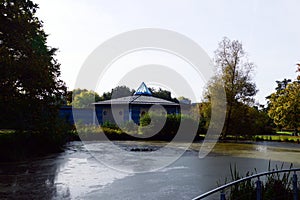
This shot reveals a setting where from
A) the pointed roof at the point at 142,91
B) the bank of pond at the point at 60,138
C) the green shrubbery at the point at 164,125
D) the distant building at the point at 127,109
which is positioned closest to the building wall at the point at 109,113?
the distant building at the point at 127,109

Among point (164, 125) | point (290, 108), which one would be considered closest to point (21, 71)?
point (164, 125)

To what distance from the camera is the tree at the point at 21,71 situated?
1127 cm

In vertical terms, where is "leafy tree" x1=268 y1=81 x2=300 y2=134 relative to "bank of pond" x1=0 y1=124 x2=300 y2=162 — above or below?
above

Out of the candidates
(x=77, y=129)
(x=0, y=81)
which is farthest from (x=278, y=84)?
(x=0, y=81)

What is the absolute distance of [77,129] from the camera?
25.7 metres

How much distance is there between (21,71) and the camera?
11.3 metres

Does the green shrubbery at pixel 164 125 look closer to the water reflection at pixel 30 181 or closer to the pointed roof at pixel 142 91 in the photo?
the pointed roof at pixel 142 91

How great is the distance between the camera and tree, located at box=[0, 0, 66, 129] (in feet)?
37.0

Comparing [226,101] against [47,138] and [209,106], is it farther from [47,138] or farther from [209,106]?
[47,138]

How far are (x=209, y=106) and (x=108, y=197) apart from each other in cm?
2082

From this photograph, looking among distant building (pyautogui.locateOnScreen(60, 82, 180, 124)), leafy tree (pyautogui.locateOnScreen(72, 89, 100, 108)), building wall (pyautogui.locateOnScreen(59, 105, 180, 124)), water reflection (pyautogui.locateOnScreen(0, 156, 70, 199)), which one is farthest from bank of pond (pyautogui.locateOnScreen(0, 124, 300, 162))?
leafy tree (pyautogui.locateOnScreen(72, 89, 100, 108))

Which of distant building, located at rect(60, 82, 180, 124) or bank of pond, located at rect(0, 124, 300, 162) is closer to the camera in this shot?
bank of pond, located at rect(0, 124, 300, 162)

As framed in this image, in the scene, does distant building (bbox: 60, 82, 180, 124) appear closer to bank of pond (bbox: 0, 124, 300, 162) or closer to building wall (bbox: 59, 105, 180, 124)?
building wall (bbox: 59, 105, 180, 124)

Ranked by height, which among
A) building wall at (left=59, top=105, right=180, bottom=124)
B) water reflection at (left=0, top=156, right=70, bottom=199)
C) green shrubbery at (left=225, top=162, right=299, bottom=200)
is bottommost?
water reflection at (left=0, top=156, right=70, bottom=199)
